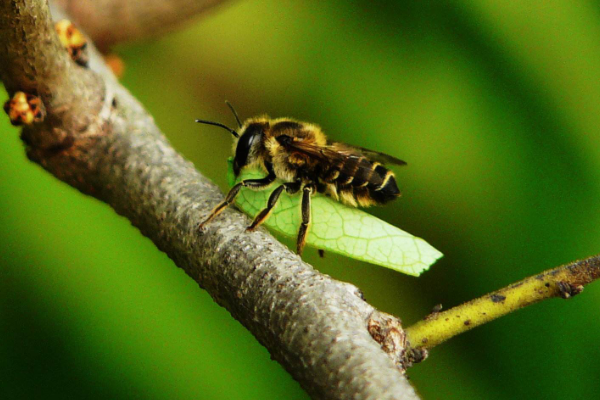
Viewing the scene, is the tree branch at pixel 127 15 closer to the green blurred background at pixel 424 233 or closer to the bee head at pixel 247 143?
the green blurred background at pixel 424 233

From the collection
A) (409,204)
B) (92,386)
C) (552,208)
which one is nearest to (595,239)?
(552,208)

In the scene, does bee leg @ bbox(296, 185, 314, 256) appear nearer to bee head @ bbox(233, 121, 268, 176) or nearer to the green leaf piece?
the green leaf piece

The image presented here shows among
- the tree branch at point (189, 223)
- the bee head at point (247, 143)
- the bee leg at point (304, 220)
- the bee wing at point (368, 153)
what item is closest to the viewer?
the tree branch at point (189, 223)

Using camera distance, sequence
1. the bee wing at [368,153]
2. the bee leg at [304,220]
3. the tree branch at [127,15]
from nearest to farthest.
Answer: the bee leg at [304,220] → the bee wing at [368,153] → the tree branch at [127,15]

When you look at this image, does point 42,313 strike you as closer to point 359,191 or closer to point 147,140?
point 147,140

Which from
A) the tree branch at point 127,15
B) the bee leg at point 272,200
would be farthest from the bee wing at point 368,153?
the tree branch at point 127,15

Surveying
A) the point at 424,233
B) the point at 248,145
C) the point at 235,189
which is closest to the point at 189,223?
the point at 235,189

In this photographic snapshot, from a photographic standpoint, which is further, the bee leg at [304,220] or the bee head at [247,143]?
the bee head at [247,143]
